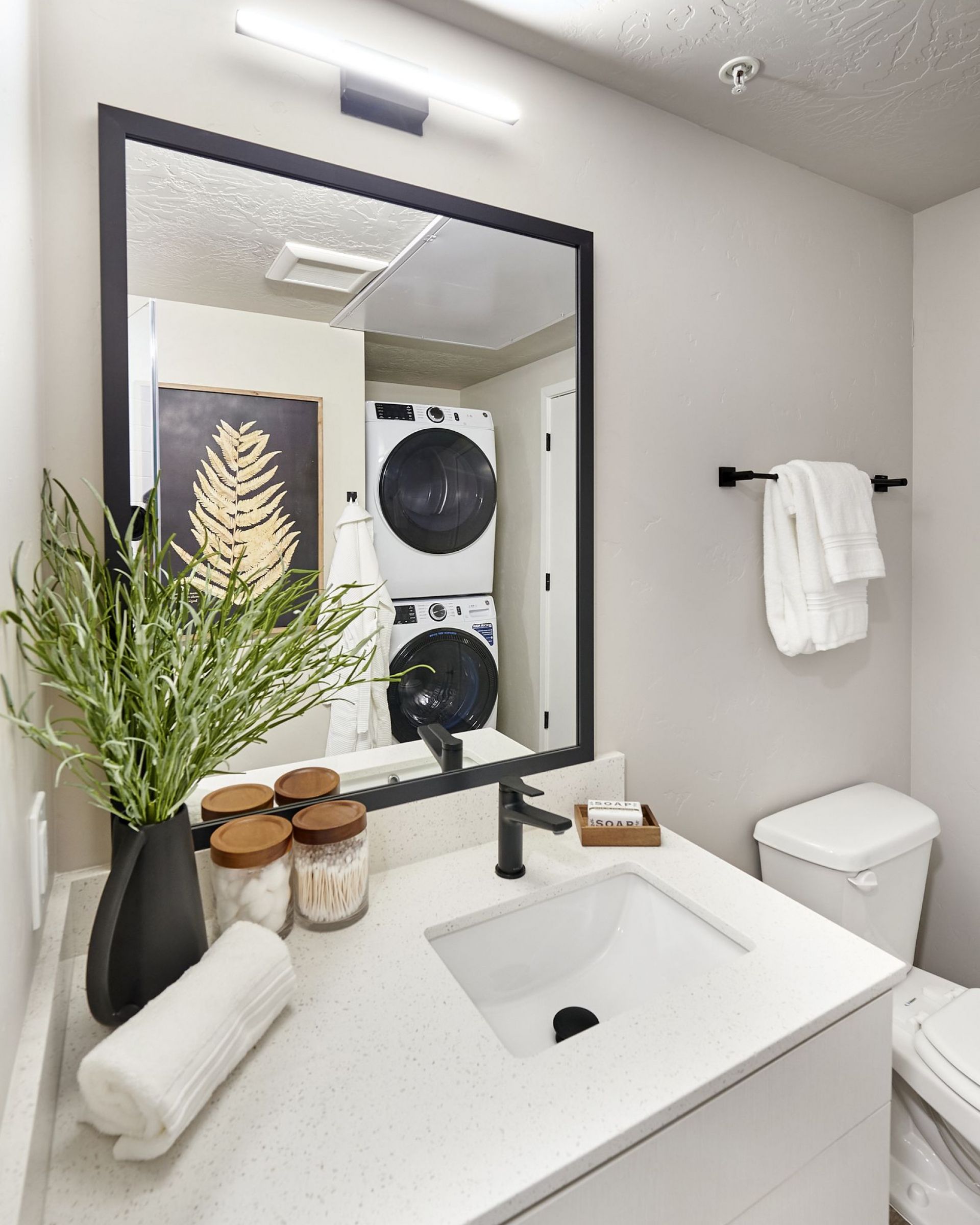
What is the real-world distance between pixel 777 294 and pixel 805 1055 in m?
1.59

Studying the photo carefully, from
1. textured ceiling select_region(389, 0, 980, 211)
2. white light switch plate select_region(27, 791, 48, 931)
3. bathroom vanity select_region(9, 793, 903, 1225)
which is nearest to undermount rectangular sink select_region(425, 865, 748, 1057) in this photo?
bathroom vanity select_region(9, 793, 903, 1225)

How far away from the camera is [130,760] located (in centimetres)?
75

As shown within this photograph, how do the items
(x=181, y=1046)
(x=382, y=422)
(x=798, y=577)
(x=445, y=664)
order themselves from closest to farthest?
(x=181, y=1046) → (x=382, y=422) → (x=445, y=664) → (x=798, y=577)

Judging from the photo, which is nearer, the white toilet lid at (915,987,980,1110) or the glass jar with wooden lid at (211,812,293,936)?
the glass jar with wooden lid at (211,812,293,936)

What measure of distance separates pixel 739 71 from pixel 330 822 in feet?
5.19

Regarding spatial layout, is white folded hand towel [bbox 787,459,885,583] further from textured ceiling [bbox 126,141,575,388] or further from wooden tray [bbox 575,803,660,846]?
textured ceiling [bbox 126,141,575,388]

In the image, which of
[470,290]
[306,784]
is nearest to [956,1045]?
[306,784]

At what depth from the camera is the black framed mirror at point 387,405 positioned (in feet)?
3.21

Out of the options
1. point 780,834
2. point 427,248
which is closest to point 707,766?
point 780,834

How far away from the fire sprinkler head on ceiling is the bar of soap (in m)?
1.42

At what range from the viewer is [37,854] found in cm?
78

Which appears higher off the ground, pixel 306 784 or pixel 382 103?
pixel 382 103

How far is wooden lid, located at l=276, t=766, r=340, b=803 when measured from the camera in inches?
43.4

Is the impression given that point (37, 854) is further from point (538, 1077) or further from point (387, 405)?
point (387, 405)
